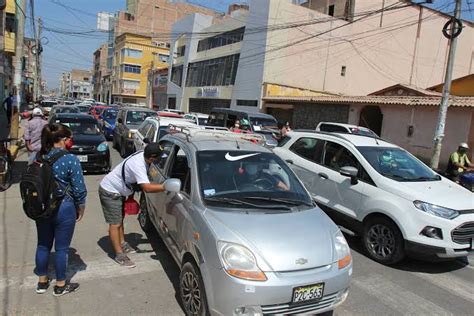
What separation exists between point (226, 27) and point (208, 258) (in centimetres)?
3916

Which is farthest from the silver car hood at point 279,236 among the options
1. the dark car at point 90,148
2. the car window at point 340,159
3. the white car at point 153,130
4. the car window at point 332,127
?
the car window at point 332,127

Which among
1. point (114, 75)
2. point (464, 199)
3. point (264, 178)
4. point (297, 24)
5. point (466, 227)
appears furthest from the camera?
point (114, 75)

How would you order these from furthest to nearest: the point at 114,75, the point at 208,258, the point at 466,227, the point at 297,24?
the point at 114,75 < the point at 297,24 < the point at 466,227 < the point at 208,258

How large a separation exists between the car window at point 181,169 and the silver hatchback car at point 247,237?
1cm

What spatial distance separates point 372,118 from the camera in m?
23.6

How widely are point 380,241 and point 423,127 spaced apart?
1560 cm

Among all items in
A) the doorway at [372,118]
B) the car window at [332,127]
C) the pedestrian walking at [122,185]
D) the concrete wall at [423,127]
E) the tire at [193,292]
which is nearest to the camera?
the tire at [193,292]

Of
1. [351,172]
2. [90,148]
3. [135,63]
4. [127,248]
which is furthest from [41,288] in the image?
[135,63]

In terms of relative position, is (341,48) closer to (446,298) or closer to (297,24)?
(297,24)

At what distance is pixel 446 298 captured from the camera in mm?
4680

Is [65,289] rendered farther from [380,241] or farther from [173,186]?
[380,241]

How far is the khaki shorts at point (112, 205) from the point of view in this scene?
15.8ft

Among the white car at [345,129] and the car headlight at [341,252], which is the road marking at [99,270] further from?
the white car at [345,129]

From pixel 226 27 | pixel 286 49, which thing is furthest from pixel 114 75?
pixel 286 49
